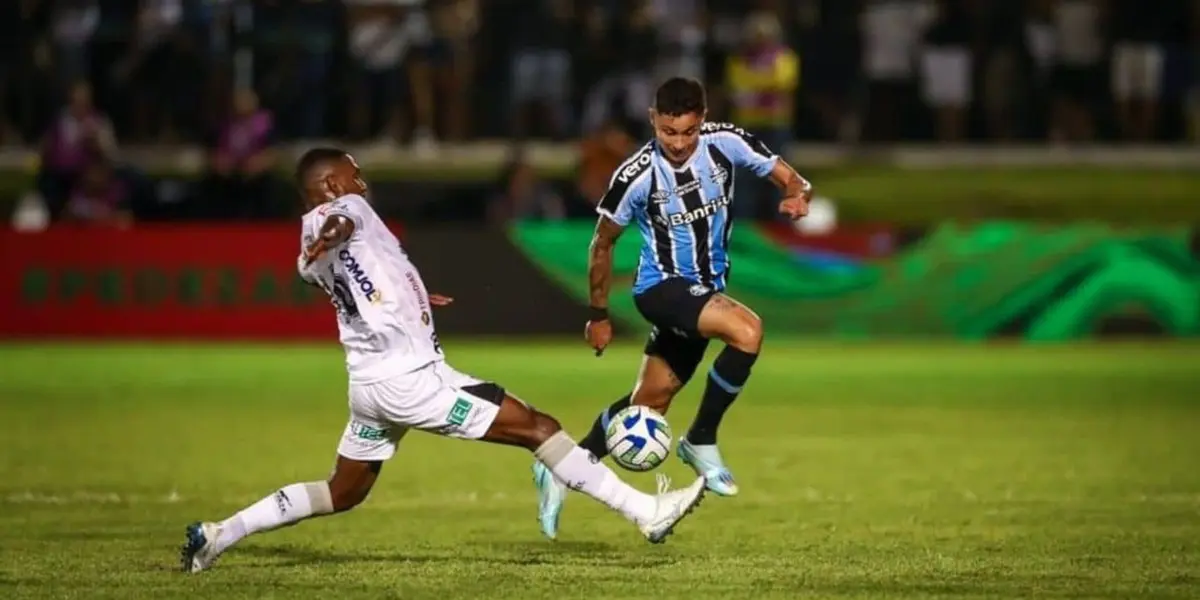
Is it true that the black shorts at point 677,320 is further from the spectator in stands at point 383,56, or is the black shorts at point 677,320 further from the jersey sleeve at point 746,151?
the spectator in stands at point 383,56

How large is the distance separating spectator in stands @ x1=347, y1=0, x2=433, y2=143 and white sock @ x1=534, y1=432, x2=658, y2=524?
1412 cm

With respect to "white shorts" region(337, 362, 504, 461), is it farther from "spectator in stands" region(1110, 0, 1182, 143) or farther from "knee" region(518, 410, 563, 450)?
"spectator in stands" region(1110, 0, 1182, 143)

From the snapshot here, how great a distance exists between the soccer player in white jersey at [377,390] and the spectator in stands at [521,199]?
12.4m

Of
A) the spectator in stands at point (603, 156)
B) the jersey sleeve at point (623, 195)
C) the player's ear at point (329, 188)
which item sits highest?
the player's ear at point (329, 188)

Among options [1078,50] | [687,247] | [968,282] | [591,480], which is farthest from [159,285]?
[591,480]

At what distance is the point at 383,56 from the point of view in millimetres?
22359

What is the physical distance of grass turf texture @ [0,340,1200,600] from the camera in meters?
8.51

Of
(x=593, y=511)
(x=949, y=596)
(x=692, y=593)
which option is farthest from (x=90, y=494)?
(x=949, y=596)

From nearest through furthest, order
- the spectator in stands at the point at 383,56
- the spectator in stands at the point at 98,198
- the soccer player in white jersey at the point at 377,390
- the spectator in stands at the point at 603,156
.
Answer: the soccer player in white jersey at the point at 377,390, the spectator in stands at the point at 603,156, the spectator in stands at the point at 98,198, the spectator in stands at the point at 383,56

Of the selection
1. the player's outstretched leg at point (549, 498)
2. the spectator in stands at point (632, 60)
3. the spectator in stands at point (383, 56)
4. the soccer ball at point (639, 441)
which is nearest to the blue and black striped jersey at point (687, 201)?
the player's outstretched leg at point (549, 498)

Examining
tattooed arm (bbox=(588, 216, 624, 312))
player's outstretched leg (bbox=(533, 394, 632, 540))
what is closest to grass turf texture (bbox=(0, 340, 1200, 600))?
player's outstretched leg (bbox=(533, 394, 632, 540))

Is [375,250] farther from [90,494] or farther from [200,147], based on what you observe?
[200,147]

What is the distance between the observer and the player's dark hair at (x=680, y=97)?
9.64 meters

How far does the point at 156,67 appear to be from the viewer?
22.3m
